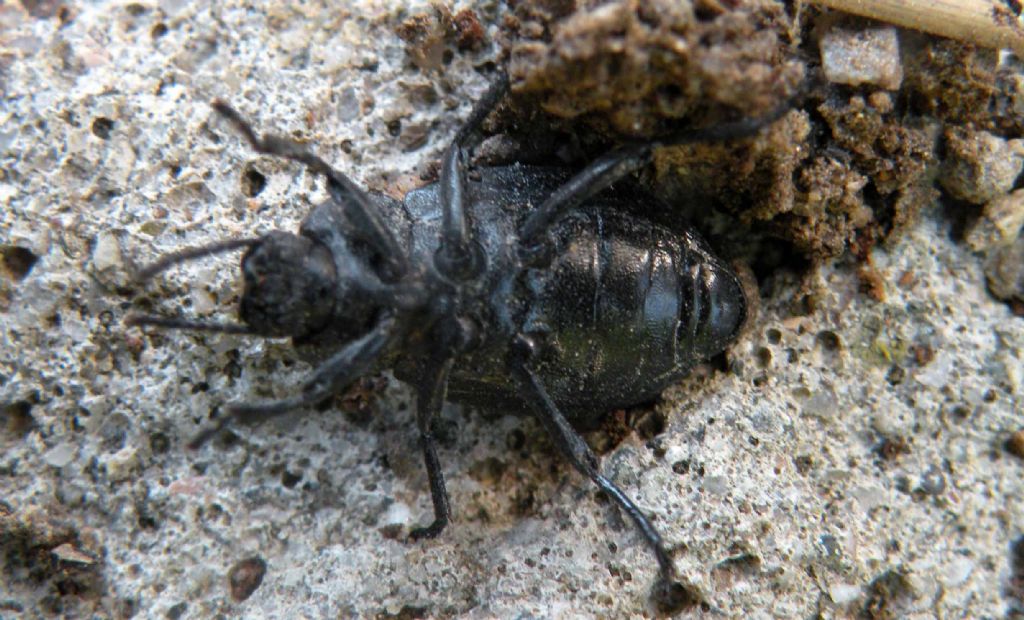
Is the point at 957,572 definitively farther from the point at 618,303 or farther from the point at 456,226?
the point at 456,226

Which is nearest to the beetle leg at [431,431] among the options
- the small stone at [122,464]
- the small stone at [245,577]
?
the small stone at [245,577]

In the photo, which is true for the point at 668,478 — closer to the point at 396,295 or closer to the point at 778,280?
the point at 778,280

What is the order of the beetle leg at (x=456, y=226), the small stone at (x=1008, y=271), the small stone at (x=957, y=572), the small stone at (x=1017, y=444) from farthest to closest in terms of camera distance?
1. the small stone at (x=1008, y=271)
2. the small stone at (x=1017, y=444)
3. the small stone at (x=957, y=572)
4. the beetle leg at (x=456, y=226)

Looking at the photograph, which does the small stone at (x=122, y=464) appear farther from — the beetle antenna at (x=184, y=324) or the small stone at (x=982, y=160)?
the small stone at (x=982, y=160)

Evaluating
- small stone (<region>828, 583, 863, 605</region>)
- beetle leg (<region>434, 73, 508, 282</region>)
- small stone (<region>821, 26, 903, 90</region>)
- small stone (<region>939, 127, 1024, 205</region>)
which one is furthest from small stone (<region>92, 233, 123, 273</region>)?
small stone (<region>939, 127, 1024, 205</region>)

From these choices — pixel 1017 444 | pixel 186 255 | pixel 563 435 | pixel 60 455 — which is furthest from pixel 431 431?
pixel 1017 444
